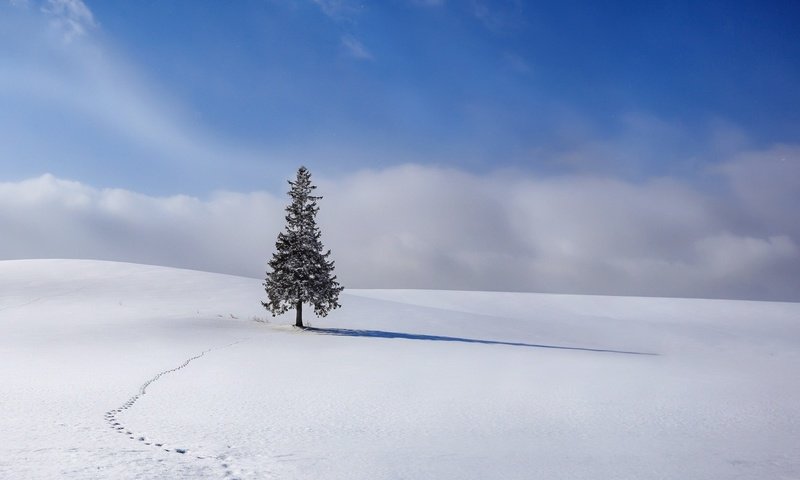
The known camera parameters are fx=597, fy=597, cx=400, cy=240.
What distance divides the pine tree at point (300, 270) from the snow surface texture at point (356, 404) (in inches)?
71.7

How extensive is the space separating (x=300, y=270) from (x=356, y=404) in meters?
20.5

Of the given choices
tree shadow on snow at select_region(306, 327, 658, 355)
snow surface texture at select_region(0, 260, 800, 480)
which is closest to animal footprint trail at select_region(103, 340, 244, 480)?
snow surface texture at select_region(0, 260, 800, 480)

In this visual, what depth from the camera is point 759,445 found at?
383 inches

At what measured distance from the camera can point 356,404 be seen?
40.5ft

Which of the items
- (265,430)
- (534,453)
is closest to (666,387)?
(534,453)

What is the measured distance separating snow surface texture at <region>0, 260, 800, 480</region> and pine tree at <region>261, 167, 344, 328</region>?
1.82 m

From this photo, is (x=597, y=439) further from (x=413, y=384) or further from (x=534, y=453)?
(x=413, y=384)

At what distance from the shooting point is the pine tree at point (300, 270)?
106 ft

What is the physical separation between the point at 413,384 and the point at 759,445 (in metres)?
8.00

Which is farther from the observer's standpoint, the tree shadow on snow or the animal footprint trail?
the tree shadow on snow

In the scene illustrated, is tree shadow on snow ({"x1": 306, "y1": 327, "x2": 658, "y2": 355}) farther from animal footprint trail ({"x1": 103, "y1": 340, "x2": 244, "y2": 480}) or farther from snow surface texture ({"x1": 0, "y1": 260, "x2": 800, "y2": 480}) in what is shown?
animal footprint trail ({"x1": 103, "y1": 340, "x2": 244, "y2": 480})

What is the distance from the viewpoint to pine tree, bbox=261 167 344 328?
32.3 metres

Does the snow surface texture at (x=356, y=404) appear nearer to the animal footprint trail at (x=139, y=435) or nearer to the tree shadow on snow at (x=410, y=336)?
the animal footprint trail at (x=139, y=435)

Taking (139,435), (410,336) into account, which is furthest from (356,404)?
(410,336)
